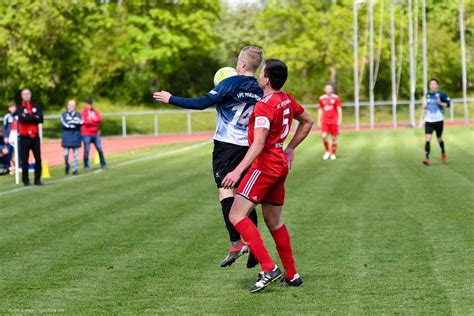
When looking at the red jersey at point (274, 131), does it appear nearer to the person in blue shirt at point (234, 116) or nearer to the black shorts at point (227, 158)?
the person in blue shirt at point (234, 116)

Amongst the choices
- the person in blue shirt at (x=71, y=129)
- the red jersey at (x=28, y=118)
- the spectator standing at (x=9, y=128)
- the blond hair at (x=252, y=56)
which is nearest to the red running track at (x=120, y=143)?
the spectator standing at (x=9, y=128)

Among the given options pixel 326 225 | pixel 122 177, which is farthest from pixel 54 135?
pixel 326 225

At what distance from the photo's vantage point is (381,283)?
8109mm

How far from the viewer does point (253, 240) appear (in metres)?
7.91

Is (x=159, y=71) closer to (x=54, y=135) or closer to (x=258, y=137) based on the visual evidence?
(x=54, y=135)

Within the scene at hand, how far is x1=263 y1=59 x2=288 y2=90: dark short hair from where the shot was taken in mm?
7762

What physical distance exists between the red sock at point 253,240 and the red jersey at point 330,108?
19.3 metres

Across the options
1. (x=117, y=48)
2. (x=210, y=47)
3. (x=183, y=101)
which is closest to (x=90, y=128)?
(x=183, y=101)

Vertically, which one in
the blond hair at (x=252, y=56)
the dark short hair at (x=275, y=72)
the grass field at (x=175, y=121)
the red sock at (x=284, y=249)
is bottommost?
the grass field at (x=175, y=121)

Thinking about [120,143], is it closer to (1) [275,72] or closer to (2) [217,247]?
(2) [217,247]

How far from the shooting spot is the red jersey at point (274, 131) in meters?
7.72

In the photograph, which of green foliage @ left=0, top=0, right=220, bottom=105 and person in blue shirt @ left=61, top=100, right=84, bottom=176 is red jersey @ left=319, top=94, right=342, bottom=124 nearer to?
person in blue shirt @ left=61, top=100, right=84, bottom=176

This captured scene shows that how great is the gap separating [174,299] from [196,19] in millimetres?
58578

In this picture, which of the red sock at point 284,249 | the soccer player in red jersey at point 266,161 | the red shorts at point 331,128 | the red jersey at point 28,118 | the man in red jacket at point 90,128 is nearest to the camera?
the soccer player in red jersey at point 266,161
